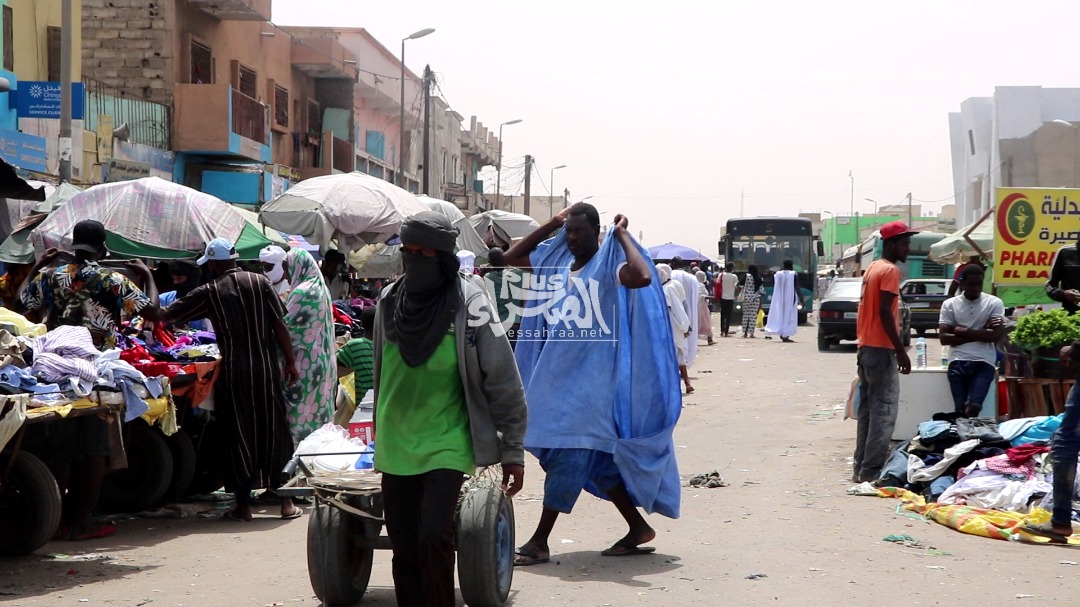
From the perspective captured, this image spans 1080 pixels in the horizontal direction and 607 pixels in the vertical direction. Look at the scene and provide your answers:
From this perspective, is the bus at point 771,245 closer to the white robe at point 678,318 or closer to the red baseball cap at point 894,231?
the white robe at point 678,318

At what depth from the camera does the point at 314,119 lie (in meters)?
39.4

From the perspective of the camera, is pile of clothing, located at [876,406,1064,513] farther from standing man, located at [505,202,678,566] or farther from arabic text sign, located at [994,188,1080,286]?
arabic text sign, located at [994,188,1080,286]

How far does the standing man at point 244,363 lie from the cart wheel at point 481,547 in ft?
9.38

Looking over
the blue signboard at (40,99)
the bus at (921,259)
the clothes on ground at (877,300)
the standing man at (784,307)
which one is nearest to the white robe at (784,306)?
the standing man at (784,307)

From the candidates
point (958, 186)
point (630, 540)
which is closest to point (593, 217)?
point (630, 540)

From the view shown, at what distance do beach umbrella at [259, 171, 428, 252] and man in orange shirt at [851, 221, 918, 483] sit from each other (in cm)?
698

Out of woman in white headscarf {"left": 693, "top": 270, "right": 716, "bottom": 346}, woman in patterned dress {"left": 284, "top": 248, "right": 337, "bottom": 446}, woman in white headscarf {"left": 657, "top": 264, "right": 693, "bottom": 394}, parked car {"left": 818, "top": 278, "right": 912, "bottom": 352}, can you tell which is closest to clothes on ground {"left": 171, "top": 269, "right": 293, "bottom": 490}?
woman in patterned dress {"left": 284, "top": 248, "right": 337, "bottom": 446}

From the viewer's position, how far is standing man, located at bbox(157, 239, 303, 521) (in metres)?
7.64

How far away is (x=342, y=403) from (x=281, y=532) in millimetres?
917

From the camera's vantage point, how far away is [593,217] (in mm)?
6477

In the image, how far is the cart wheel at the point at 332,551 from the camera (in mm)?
5246

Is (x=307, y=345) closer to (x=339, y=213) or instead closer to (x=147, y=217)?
(x=147, y=217)

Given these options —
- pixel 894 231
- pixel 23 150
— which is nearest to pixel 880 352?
pixel 894 231

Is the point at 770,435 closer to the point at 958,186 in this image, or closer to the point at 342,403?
the point at 342,403
